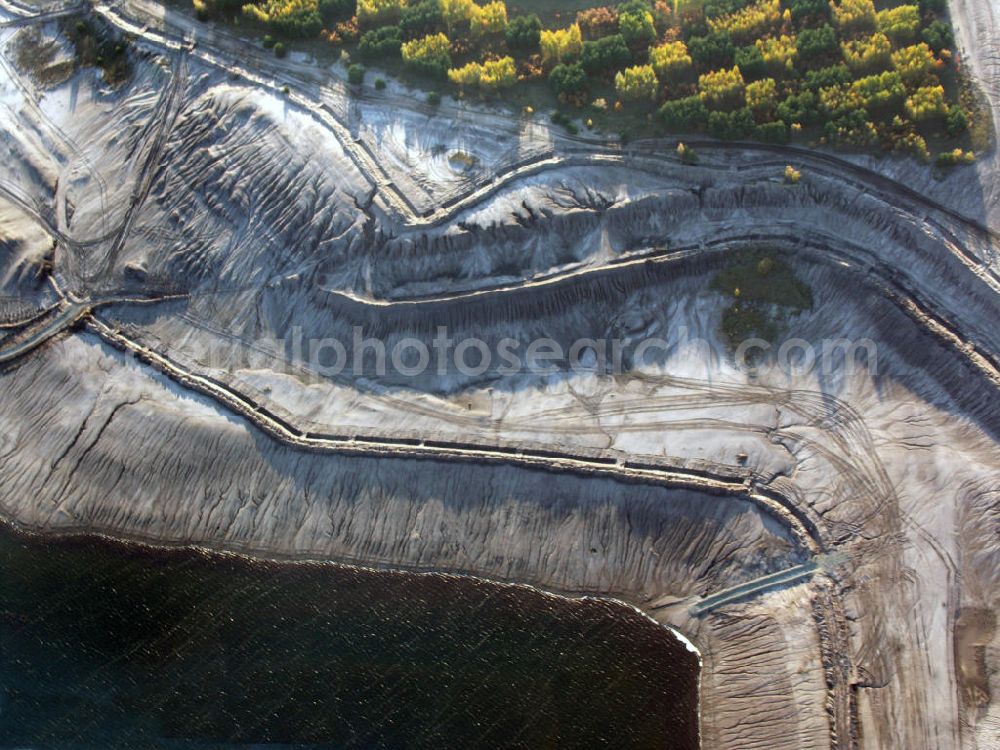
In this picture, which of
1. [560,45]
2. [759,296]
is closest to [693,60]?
[560,45]

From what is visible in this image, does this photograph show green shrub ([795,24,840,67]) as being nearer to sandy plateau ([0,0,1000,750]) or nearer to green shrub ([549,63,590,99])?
sandy plateau ([0,0,1000,750])

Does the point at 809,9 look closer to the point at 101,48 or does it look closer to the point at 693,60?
the point at 693,60

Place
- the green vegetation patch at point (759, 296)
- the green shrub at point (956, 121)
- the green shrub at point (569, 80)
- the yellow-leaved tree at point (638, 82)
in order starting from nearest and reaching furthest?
the green shrub at point (956, 121) < the green vegetation patch at point (759, 296) < the yellow-leaved tree at point (638, 82) < the green shrub at point (569, 80)

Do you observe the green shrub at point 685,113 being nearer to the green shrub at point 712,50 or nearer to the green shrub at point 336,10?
the green shrub at point 712,50

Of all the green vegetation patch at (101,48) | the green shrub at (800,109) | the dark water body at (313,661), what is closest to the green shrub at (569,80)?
the green shrub at (800,109)

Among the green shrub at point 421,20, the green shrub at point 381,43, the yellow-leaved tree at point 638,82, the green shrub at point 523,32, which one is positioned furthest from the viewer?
the green shrub at point 421,20

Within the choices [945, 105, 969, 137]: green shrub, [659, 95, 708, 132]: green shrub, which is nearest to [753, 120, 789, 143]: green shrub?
[659, 95, 708, 132]: green shrub

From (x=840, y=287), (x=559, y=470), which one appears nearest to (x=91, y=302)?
(x=559, y=470)
